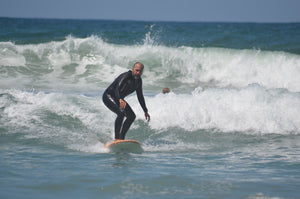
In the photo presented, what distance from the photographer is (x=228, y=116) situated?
371 inches

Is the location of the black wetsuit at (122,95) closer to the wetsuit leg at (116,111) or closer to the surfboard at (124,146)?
the wetsuit leg at (116,111)

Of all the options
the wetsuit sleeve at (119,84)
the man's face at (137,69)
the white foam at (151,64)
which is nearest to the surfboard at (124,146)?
the wetsuit sleeve at (119,84)

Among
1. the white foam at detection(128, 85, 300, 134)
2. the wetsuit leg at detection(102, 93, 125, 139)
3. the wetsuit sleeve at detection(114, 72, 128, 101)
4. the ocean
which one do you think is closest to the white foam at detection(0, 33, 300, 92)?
the ocean

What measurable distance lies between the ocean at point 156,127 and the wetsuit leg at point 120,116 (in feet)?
1.29

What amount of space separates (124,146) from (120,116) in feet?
1.69

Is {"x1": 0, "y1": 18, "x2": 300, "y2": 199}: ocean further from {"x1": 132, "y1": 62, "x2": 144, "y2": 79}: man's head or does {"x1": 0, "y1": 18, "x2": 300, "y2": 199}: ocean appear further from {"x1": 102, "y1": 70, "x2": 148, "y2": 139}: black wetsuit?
{"x1": 132, "y1": 62, "x2": 144, "y2": 79}: man's head

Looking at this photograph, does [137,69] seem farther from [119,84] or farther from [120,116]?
[120,116]

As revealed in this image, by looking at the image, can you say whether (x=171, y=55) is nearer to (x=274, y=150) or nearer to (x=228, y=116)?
(x=228, y=116)

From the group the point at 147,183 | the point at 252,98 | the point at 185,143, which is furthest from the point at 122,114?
the point at 252,98

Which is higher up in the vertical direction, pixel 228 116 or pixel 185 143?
pixel 228 116

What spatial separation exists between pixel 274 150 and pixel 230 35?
20866mm

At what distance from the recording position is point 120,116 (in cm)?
715

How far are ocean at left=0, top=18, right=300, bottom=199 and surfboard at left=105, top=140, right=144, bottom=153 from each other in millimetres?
199

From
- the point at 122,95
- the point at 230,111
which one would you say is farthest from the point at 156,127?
the point at 122,95
